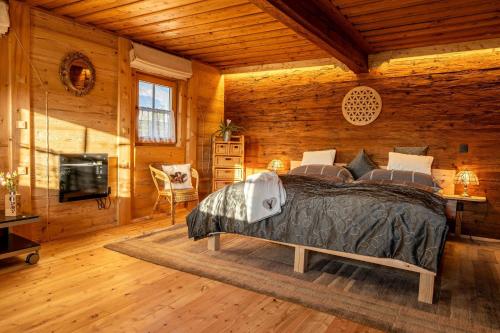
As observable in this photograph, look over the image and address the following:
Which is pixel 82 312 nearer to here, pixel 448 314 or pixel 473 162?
pixel 448 314

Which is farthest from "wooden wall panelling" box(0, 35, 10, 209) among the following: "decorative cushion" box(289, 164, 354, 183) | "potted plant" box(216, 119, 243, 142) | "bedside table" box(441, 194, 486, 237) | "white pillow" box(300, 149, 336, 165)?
"bedside table" box(441, 194, 486, 237)

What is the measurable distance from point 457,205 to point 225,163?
331 cm

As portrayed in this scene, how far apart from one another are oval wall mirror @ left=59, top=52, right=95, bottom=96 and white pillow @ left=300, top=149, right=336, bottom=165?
309 cm

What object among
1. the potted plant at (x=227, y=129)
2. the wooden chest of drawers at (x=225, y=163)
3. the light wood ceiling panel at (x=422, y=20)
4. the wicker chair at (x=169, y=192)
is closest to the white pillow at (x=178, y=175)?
the wicker chair at (x=169, y=192)

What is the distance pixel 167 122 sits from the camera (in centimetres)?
536

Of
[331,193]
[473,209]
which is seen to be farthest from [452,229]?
[331,193]

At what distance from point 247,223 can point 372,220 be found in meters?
1.11

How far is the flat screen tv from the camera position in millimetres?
3871

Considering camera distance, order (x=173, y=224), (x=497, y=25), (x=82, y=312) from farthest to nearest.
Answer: (x=173, y=224)
(x=497, y=25)
(x=82, y=312)

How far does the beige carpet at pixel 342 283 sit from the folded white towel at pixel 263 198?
0.47 meters

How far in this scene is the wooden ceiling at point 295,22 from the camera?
3.24m

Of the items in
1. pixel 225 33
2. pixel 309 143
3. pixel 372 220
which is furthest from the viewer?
pixel 309 143

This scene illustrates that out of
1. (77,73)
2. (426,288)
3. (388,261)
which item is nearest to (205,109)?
(77,73)

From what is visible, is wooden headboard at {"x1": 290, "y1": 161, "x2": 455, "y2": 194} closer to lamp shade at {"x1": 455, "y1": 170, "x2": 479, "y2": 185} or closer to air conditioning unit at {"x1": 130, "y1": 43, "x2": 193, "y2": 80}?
lamp shade at {"x1": 455, "y1": 170, "x2": 479, "y2": 185}
